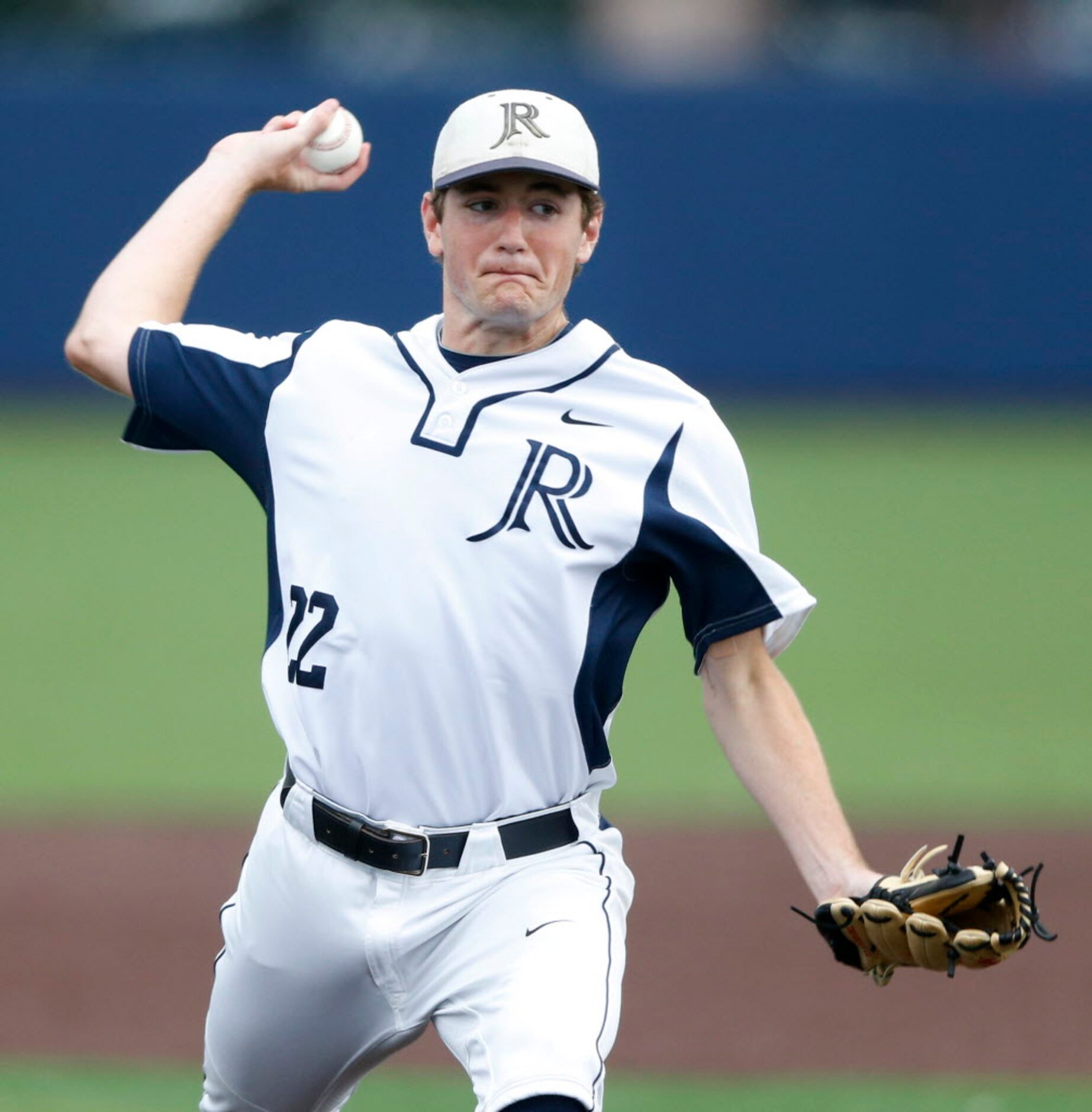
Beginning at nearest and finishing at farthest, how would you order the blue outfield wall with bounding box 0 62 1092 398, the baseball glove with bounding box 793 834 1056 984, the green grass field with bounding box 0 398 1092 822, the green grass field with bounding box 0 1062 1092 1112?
the baseball glove with bounding box 793 834 1056 984 → the green grass field with bounding box 0 1062 1092 1112 → the green grass field with bounding box 0 398 1092 822 → the blue outfield wall with bounding box 0 62 1092 398

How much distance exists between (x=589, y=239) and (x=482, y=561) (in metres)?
0.69

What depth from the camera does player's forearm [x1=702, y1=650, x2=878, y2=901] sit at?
3.43 metres

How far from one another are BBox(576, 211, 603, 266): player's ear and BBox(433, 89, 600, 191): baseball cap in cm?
11

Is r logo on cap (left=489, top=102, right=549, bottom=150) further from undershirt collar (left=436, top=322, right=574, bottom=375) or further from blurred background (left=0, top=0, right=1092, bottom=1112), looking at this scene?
blurred background (left=0, top=0, right=1092, bottom=1112)

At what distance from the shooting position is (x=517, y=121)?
3516 mm

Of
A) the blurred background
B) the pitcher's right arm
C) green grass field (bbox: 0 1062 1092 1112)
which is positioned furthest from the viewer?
the blurred background

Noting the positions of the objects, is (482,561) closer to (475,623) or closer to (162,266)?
(475,623)

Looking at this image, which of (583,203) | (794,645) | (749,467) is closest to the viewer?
(583,203)

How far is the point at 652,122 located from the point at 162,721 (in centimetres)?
963

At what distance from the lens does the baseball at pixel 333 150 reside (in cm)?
393

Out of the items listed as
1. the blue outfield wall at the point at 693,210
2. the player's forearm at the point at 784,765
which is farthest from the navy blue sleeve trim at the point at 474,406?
the blue outfield wall at the point at 693,210

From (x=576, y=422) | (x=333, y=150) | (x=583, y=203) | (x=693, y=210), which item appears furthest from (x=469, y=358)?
(x=693, y=210)

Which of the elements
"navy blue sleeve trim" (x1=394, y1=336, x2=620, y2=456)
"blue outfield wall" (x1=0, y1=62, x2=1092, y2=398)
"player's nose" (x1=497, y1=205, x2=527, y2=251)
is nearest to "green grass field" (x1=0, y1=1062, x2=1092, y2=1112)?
"navy blue sleeve trim" (x1=394, y1=336, x2=620, y2=456)

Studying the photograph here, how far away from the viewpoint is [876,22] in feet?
89.7
